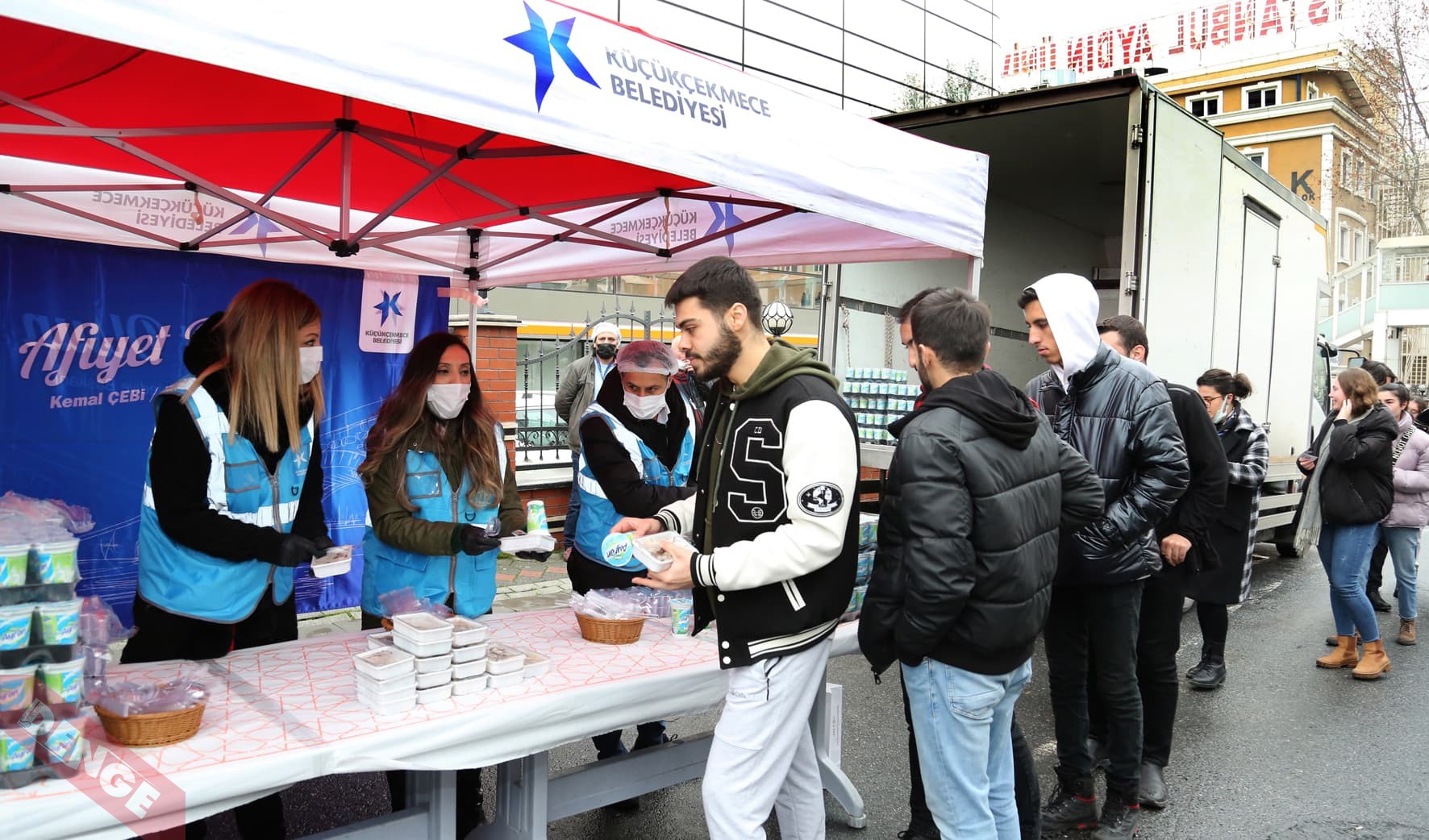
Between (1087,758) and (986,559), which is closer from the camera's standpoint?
(986,559)

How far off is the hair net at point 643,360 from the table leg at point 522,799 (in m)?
1.43

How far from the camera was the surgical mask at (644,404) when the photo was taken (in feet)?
11.7

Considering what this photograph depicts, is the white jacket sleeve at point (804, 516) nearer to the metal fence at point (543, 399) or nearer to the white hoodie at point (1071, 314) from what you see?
the white hoodie at point (1071, 314)

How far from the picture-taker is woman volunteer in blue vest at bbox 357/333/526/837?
10.1ft

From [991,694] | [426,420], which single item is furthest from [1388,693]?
[426,420]

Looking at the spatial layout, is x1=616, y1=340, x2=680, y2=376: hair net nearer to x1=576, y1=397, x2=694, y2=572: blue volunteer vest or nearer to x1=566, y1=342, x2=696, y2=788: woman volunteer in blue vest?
x1=566, y1=342, x2=696, y2=788: woman volunteer in blue vest

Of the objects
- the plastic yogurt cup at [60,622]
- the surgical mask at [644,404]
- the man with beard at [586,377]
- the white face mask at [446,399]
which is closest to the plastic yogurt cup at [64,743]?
the plastic yogurt cup at [60,622]

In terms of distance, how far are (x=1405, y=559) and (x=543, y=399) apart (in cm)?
669

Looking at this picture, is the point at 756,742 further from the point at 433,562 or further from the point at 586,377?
the point at 586,377

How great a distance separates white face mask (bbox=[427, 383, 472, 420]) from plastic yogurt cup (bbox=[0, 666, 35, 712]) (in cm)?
144

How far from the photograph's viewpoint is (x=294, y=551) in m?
2.62

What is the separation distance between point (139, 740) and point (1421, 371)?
3736 centimetres

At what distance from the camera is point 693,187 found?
4.01 m

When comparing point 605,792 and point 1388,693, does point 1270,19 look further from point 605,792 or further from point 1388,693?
point 605,792
